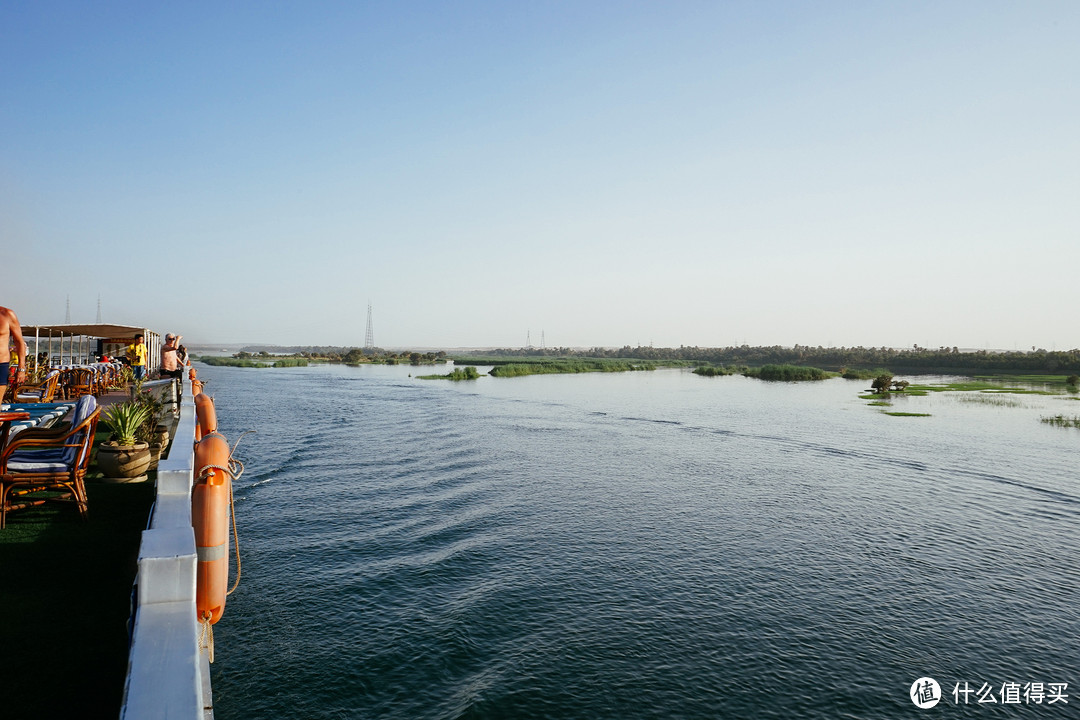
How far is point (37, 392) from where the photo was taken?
15367mm

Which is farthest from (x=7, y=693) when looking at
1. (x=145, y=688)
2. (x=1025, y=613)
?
(x=1025, y=613)

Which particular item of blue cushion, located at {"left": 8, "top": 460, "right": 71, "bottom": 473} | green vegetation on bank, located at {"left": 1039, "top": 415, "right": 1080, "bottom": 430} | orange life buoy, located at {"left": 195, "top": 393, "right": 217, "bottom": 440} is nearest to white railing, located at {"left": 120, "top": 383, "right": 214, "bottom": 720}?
orange life buoy, located at {"left": 195, "top": 393, "right": 217, "bottom": 440}

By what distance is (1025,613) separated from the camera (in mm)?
10102

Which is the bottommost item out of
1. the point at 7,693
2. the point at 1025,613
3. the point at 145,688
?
the point at 1025,613

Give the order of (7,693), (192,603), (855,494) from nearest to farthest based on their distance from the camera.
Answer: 1. (192,603)
2. (7,693)
3. (855,494)

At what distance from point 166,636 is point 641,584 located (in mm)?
8863

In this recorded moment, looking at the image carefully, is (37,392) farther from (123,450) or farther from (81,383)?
(123,450)

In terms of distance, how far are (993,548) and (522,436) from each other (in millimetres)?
18460

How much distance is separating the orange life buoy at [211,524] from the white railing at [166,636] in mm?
986

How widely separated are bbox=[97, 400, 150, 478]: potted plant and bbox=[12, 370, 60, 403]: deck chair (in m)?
5.94

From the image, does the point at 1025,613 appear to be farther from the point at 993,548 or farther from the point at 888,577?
→ the point at 993,548

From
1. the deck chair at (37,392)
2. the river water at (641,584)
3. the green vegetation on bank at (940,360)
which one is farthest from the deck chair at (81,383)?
the green vegetation on bank at (940,360)

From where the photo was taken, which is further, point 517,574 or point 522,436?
point 522,436

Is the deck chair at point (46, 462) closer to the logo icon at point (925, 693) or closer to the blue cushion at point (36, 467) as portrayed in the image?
the blue cushion at point (36, 467)
